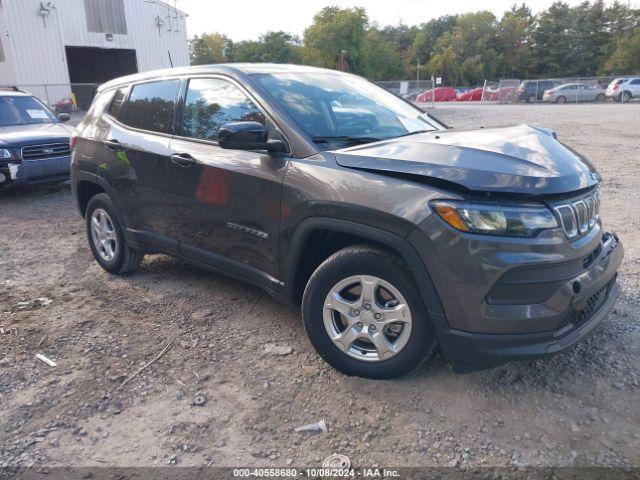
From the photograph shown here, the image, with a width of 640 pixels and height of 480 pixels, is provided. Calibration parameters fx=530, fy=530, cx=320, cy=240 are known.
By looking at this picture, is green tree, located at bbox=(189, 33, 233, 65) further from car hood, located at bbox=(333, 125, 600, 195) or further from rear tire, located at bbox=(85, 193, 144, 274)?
car hood, located at bbox=(333, 125, 600, 195)

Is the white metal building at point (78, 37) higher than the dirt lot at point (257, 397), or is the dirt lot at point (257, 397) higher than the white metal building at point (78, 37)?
the white metal building at point (78, 37)

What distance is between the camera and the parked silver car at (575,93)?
35.4 m

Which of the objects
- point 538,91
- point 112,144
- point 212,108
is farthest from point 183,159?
point 538,91

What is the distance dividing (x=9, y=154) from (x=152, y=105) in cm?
506

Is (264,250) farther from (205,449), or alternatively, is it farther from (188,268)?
(188,268)

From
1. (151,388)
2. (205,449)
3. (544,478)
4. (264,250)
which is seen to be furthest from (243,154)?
(544,478)

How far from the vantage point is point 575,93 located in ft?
116

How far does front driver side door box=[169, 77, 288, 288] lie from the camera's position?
3299 mm

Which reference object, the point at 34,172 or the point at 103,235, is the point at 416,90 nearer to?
the point at 34,172

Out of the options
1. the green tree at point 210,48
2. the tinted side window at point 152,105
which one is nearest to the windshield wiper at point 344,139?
the tinted side window at point 152,105

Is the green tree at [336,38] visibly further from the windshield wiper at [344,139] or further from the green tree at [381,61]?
the windshield wiper at [344,139]

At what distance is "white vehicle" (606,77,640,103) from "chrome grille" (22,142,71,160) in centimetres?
3446

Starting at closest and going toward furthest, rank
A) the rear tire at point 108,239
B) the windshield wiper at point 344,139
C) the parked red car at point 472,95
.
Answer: the windshield wiper at point 344,139, the rear tire at point 108,239, the parked red car at point 472,95

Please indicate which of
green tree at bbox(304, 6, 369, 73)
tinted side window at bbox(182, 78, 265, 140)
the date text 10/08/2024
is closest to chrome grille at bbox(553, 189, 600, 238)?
the date text 10/08/2024
